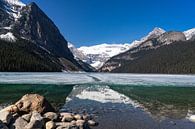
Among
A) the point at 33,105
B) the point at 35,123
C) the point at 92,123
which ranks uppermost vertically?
the point at 33,105

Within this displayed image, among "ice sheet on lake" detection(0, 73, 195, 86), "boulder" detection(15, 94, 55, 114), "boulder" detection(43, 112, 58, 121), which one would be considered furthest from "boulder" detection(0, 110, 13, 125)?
"ice sheet on lake" detection(0, 73, 195, 86)

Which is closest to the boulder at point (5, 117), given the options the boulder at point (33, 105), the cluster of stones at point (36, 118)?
the cluster of stones at point (36, 118)

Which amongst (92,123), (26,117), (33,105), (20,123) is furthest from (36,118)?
(92,123)

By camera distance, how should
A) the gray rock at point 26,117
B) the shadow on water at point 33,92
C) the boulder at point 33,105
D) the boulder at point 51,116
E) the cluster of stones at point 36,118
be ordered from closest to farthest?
1. the cluster of stones at point 36,118
2. the gray rock at point 26,117
3. the boulder at point 51,116
4. the boulder at point 33,105
5. the shadow on water at point 33,92

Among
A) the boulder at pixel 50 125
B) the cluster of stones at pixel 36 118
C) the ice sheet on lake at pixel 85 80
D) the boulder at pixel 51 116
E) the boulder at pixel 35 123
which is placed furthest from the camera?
the ice sheet on lake at pixel 85 80

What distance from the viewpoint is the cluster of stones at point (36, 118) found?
2206 centimetres

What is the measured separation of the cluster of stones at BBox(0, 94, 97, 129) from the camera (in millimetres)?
22062

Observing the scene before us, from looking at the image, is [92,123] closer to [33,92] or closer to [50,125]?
[50,125]

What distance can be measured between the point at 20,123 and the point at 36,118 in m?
1.09

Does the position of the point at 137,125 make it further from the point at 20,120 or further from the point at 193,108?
the point at 193,108

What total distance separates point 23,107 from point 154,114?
40.1 ft

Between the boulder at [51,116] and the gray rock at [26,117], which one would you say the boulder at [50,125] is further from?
the boulder at [51,116]

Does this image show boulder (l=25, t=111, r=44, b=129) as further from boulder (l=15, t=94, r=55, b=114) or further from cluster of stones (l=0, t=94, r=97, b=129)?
boulder (l=15, t=94, r=55, b=114)

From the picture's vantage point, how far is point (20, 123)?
22.3 metres
